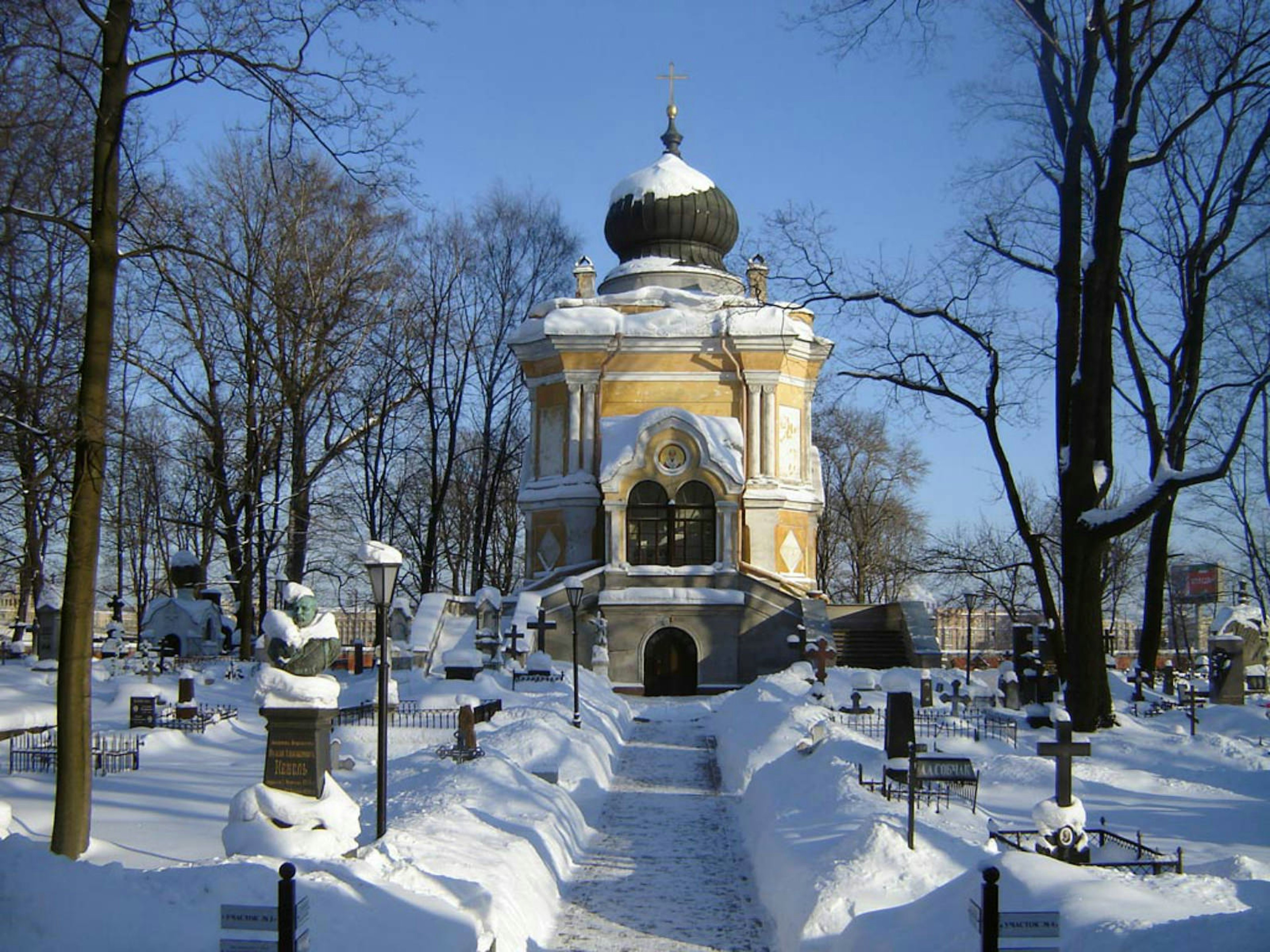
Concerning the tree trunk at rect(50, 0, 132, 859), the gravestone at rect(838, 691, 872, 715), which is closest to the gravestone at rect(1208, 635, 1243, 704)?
the gravestone at rect(838, 691, 872, 715)

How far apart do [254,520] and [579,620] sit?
26.7 feet

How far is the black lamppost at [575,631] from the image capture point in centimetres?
2014

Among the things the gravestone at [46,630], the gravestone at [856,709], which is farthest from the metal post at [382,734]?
the gravestone at [46,630]

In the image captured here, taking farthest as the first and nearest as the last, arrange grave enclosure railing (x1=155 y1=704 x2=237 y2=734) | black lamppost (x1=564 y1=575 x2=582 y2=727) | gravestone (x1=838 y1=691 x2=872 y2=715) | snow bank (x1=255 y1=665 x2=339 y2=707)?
gravestone (x1=838 y1=691 x2=872 y2=715) < black lamppost (x1=564 y1=575 x2=582 y2=727) < grave enclosure railing (x1=155 y1=704 x2=237 y2=734) < snow bank (x1=255 y1=665 x2=339 y2=707)

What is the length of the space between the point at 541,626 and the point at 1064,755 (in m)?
19.3

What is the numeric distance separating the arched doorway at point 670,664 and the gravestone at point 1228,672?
11.8m

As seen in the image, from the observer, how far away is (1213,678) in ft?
92.5

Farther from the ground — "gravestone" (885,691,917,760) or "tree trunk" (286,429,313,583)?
"tree trunk" (286,429,313,583)

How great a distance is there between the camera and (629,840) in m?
13.0

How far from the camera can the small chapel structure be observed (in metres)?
31.7

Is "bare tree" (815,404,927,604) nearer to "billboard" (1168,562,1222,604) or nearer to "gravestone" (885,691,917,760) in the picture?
"billboard" (1168,562,1222,604)

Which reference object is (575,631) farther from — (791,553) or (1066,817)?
(791,553)

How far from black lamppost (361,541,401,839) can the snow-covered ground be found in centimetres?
31

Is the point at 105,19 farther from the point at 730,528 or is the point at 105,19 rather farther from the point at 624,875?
the point at 730,528
